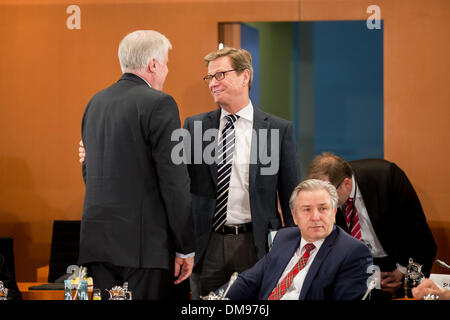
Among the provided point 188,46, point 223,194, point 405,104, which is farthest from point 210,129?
point 405,104

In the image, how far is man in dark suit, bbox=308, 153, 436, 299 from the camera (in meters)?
3.27

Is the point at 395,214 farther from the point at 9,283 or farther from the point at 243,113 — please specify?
the point at 9,283

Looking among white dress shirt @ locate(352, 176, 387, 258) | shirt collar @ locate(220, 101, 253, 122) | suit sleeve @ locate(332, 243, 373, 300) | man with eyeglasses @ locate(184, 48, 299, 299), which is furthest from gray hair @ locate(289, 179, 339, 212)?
white dress shirt @ locate(352, 176, 387, 258)

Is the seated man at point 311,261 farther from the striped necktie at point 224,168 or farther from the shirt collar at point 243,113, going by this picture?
the shirt collar at point 243,113

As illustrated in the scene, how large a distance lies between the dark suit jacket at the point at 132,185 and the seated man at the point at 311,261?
0.34m

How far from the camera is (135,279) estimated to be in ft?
8.33

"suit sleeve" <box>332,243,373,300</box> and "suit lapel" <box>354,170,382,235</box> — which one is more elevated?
"suit lapel" <box>354,170,382,235</box>

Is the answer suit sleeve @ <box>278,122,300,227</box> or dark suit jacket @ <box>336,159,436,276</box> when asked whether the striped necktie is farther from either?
dark suit jacket @ <box>336,159,436,276</box>

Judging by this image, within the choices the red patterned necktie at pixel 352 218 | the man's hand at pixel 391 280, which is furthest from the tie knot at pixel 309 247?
the man's hand at pixel 391 280

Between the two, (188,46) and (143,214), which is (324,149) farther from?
(143,214)

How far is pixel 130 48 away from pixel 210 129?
27.7 inches

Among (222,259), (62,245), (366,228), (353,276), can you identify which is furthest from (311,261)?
(62,245)

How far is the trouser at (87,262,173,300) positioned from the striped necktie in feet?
1.63

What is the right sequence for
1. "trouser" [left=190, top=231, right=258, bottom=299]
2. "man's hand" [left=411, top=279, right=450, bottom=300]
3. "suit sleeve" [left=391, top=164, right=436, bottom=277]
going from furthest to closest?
"suit sleeve" [left=391, top=164, right=436, bottom=277] < "trouser" [left=190, top=231, right=258, bottom=299] < "man's hand" [left=411, top=279, right=450, bottom=300]
